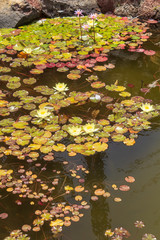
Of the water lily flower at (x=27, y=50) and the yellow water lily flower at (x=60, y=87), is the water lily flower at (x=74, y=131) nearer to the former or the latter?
the yellow water lily flower at (x=60, y=87)

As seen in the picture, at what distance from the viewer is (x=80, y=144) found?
215 centimetres

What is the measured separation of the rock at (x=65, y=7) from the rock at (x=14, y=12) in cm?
32

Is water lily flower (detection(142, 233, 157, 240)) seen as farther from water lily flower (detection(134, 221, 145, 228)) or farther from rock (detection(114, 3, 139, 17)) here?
rock (detection(114, 3, 139, 17))

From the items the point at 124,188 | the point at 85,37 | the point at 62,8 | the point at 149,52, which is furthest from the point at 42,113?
the point at 62,8

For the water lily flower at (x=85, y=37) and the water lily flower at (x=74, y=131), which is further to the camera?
the water lily flower at (x=85, y=37)

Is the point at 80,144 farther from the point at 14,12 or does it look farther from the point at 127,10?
the point at 127,10

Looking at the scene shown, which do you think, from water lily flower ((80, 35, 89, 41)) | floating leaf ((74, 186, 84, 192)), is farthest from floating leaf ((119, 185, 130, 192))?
water lily flower ((80, 35, 89, 41))

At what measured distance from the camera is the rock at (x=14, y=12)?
410cm

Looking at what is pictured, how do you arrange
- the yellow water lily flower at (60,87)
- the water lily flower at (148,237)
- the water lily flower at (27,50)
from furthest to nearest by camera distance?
the water lily flower at (27,50) < the yellow water lily flower at (60,87) < the water lily flower at (148,237)

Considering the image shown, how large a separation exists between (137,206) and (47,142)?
0.75m

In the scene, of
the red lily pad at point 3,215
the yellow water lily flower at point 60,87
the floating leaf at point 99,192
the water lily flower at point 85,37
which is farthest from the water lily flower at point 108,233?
the water lily flower at point 85,37

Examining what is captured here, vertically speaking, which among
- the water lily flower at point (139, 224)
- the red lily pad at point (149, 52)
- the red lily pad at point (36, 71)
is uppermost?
the red lily pad at point (149, 52)

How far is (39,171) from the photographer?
196cm

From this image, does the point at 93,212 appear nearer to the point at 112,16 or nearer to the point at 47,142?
the point at 47,142
